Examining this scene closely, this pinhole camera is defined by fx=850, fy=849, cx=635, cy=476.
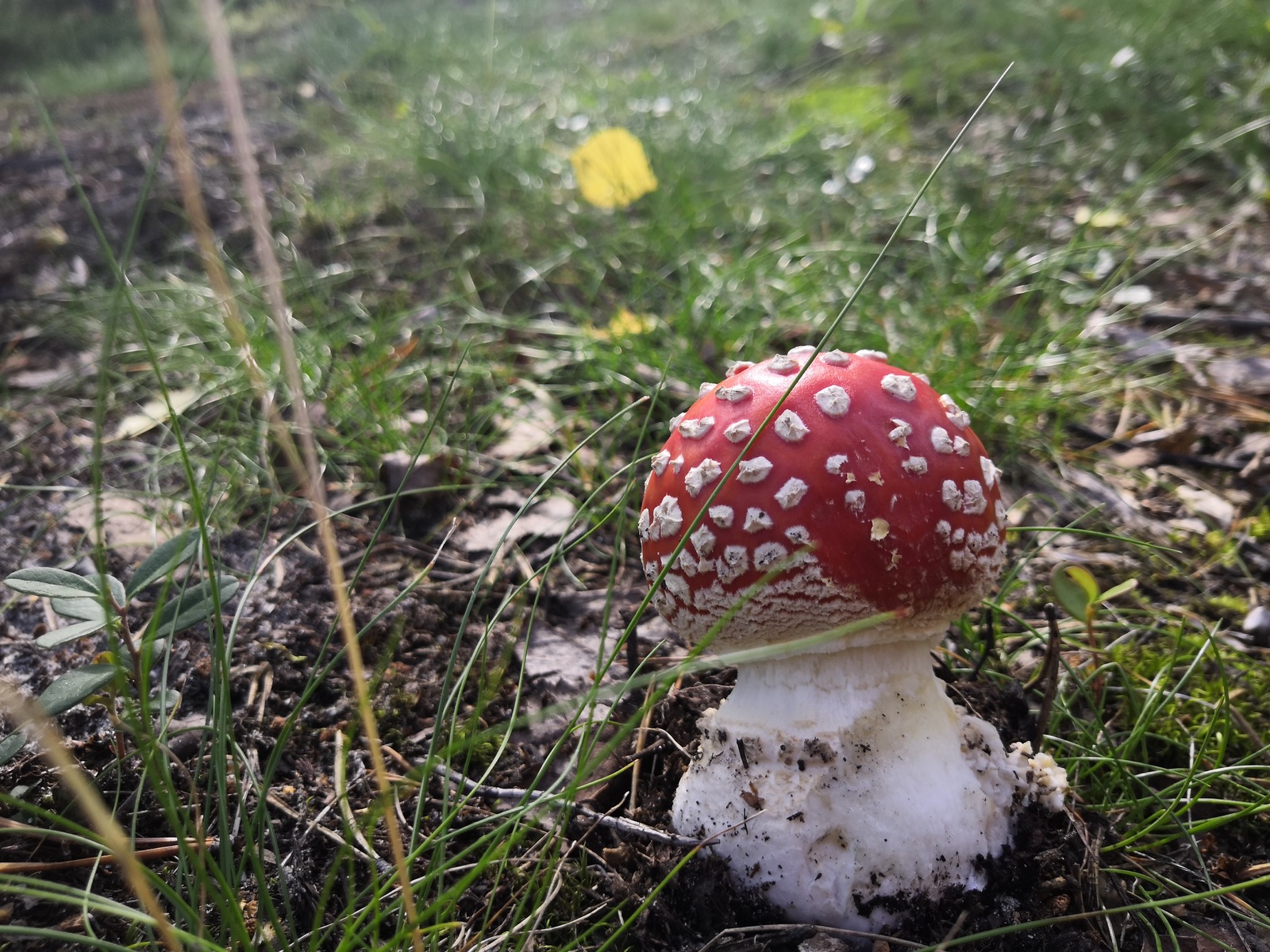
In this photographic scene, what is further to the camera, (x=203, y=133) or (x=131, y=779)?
(x=203, y=133)

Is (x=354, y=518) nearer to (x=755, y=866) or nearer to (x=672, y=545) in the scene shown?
(x=672, y=545)

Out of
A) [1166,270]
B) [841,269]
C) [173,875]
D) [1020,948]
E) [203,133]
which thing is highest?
[203,133]

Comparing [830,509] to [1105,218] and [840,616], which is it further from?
[1105,218]

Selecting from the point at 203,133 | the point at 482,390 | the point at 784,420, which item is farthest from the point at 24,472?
the point at 203,133

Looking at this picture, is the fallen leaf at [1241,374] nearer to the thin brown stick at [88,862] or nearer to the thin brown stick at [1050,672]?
the thin brown stick at [1050,672]

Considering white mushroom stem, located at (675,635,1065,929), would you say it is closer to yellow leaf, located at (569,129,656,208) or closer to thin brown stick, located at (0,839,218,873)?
thin brown stick, located at (0,839,218,873)

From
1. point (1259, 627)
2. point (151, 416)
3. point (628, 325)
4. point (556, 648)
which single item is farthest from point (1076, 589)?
point (151, 416)

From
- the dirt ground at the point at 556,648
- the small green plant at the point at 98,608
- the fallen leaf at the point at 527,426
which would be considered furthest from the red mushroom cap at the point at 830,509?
the fallen leaf at the point at 527,426
